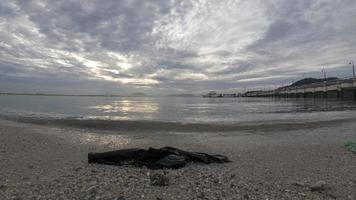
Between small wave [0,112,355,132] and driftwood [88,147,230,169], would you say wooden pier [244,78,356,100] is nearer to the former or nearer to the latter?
small wave [0,112,355,132]

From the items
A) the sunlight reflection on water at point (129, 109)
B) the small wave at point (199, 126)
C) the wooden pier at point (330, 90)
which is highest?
the wooden pier at point (330, 90)

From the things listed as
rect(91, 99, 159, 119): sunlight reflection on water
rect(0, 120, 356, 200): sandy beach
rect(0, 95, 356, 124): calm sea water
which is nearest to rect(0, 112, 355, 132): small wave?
rect(0, 95, 356, 124): calm sea water

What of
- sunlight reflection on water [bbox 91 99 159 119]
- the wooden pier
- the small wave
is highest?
the wooden pier

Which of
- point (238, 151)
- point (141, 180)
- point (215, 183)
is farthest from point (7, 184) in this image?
point (238, 151)

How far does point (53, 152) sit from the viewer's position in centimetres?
1048

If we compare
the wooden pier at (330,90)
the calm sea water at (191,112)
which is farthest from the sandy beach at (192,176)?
the wooden pier at (330,90)

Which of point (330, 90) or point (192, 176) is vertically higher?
point (330, 90)

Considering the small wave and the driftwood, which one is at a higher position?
the driftwood

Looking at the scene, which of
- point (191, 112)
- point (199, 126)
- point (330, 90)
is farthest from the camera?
point (330, 90)

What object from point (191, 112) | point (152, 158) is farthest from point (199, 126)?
point (191, 112)

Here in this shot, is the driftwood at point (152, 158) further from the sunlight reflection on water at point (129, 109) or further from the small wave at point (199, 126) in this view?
the sunlight reflection on water at point (129, 109)

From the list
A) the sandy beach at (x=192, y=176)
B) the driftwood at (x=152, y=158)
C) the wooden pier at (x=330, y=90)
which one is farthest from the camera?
the wooden pier at (x=330, y=90)

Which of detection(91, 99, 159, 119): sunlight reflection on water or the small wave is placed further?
detection(91, 99, 159, 119): sunlight reflection on water

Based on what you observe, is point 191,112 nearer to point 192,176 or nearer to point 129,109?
point 129,109
